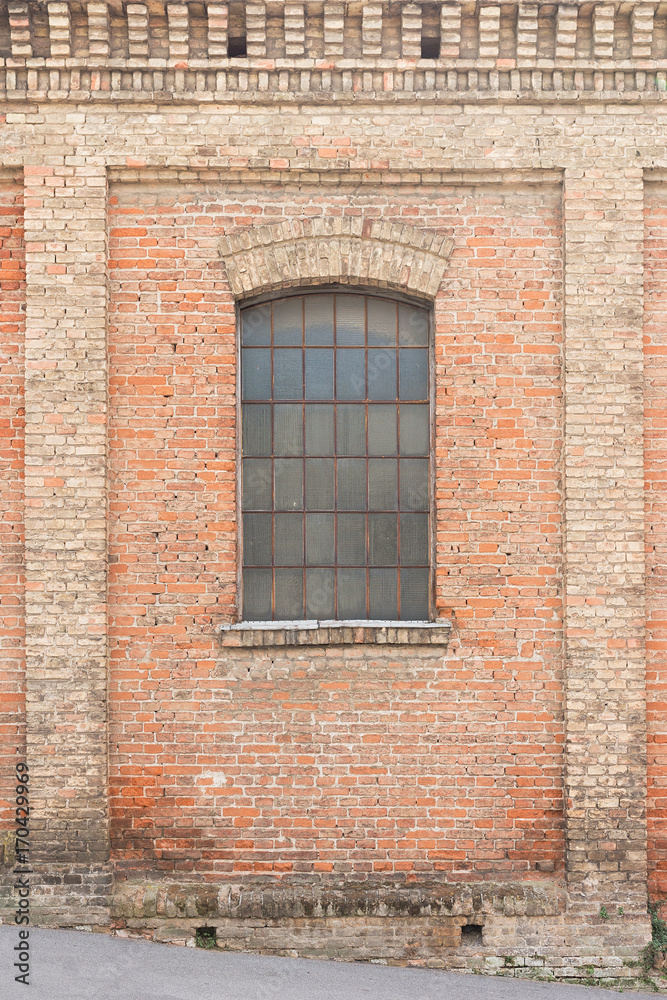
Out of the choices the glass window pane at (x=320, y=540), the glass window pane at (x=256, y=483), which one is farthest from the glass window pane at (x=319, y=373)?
the glass window pane at (x=320, y=540)

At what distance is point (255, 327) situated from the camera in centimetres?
552

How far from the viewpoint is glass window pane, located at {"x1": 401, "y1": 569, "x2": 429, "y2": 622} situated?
547 centimetres

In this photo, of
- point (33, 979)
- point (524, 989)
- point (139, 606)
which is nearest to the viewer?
point (33, 979)

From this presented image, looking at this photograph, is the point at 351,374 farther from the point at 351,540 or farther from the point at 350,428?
the point at 351,540

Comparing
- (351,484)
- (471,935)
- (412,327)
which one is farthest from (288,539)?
(471,935)

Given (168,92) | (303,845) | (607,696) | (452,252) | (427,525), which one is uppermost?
(168,92)

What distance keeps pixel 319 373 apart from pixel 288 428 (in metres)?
0.47

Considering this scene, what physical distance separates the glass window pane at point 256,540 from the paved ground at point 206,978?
8.69 ft

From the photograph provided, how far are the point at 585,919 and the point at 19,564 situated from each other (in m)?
4.61

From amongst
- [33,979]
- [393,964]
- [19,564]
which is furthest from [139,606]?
[393,964]

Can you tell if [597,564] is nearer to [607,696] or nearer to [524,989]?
[607,696]

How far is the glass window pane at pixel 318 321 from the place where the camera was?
5543mm

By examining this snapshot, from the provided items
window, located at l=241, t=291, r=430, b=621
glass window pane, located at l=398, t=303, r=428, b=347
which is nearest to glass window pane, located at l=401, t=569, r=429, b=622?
window, located at l=241, t=291, r=430, b=621

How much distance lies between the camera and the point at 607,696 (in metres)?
5.20
